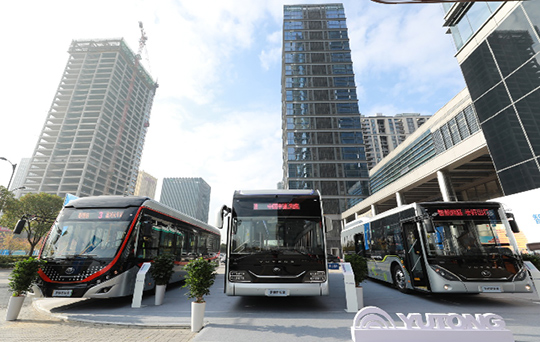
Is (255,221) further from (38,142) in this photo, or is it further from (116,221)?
(38,142)

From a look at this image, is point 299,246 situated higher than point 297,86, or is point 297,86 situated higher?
point 297,86

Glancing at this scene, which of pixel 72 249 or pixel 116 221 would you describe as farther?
pixel 116 221

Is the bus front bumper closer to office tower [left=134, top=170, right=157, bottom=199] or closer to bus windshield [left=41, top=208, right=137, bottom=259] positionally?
bus windshield [left=41, top=208, right=137, bottom=259]

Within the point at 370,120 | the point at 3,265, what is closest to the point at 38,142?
the point at 3,265

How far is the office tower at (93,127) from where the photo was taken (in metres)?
88.7

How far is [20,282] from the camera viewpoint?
6184 millimetres

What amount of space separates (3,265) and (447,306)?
30929 mm

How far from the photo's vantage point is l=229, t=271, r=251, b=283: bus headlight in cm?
653

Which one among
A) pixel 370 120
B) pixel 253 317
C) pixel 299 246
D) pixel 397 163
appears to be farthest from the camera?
pixel 370 120

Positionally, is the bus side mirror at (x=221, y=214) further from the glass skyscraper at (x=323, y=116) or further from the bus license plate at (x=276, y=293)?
the glass skyscraper at (x=323, y=116)

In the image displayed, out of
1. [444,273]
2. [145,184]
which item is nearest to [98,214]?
[444,273]

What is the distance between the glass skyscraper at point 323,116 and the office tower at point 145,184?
390 feet

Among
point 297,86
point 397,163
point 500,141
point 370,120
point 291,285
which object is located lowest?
point 291,285

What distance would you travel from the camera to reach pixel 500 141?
1773 centimetres
